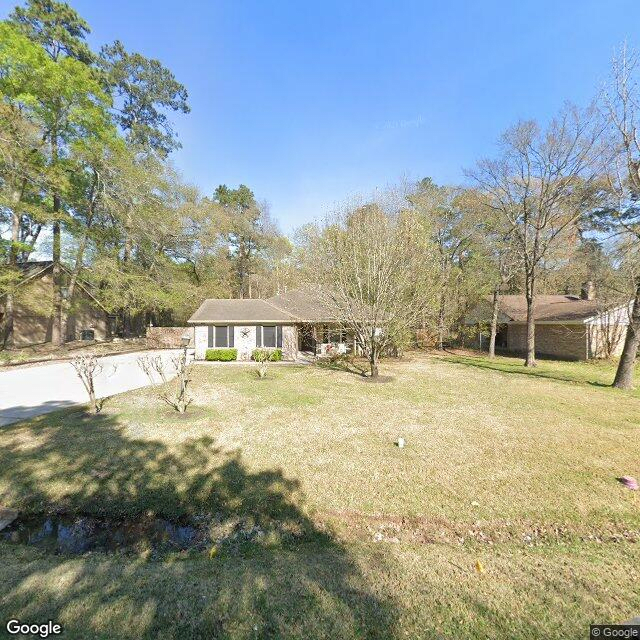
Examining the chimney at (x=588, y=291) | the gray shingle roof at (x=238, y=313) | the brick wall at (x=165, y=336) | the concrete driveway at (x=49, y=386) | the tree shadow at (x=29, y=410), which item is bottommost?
the tree shadow at (x=29, y=410)

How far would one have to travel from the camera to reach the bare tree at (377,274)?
11.8m

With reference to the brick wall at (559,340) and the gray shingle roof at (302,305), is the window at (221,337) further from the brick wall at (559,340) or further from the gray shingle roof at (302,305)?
the brick wall at (559,340)

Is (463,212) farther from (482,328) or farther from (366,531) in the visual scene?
(366,531)

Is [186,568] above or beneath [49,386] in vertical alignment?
beneath

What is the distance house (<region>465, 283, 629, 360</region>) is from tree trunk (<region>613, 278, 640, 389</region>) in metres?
5.58

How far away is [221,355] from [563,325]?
21512mm

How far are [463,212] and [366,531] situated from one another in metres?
22.4

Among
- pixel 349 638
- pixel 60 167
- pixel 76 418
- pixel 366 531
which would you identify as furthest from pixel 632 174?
pixel 60 167

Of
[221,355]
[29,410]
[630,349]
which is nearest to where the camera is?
[29,410]

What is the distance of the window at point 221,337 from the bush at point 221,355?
0.62 m

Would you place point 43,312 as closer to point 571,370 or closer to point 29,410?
point 29,410

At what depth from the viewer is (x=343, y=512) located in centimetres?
408

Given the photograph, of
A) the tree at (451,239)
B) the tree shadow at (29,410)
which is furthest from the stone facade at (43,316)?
the tree at (451,239)

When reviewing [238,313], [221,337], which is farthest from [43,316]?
[238,313]
